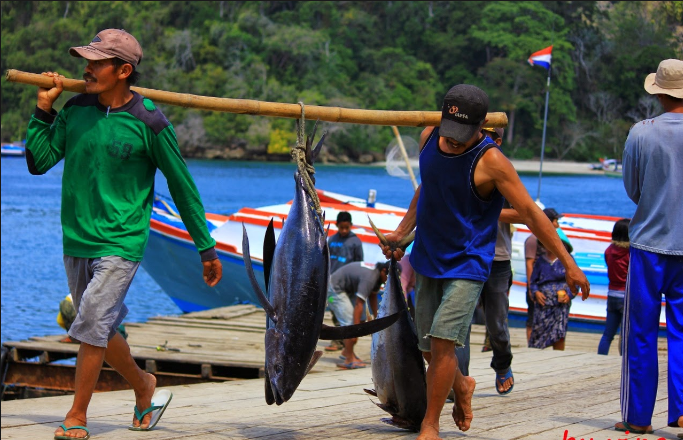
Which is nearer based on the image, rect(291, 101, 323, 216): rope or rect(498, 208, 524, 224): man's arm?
rect(291, 101, 323, 216): rope

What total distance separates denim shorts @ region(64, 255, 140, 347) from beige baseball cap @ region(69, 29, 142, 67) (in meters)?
0.94

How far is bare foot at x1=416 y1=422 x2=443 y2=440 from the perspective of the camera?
479 centimetres

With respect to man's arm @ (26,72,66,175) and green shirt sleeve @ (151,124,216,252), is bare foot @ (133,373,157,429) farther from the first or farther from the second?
man's arm @ (26,72,66,175)

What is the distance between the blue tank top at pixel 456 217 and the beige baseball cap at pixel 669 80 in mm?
1106

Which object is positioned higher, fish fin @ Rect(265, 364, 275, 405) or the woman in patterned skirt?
fish fin @ Rect(265, 364, 275, 405)

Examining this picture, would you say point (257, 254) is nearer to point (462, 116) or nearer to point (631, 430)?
point (631, 430)

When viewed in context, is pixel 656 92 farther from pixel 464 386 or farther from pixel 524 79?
pixel 524 79

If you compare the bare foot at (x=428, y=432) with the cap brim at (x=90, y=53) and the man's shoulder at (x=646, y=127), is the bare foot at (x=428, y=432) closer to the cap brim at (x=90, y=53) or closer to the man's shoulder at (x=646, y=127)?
the man's shoulder at (x=646, y=127)

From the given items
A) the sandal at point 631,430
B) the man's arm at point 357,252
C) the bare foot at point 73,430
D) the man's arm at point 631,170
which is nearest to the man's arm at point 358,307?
the man's arm at point 357,252

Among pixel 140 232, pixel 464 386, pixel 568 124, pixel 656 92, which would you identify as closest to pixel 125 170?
pixel 140 232

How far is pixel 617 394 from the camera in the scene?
700 cm

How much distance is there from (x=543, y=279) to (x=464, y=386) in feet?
18.7

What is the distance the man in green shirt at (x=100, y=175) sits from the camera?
450cm

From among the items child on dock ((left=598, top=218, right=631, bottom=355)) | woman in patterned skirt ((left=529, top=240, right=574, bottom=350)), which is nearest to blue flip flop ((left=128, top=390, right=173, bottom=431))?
woman in patterned skirt ((left=529, top=240, right=574, bottom=350))
